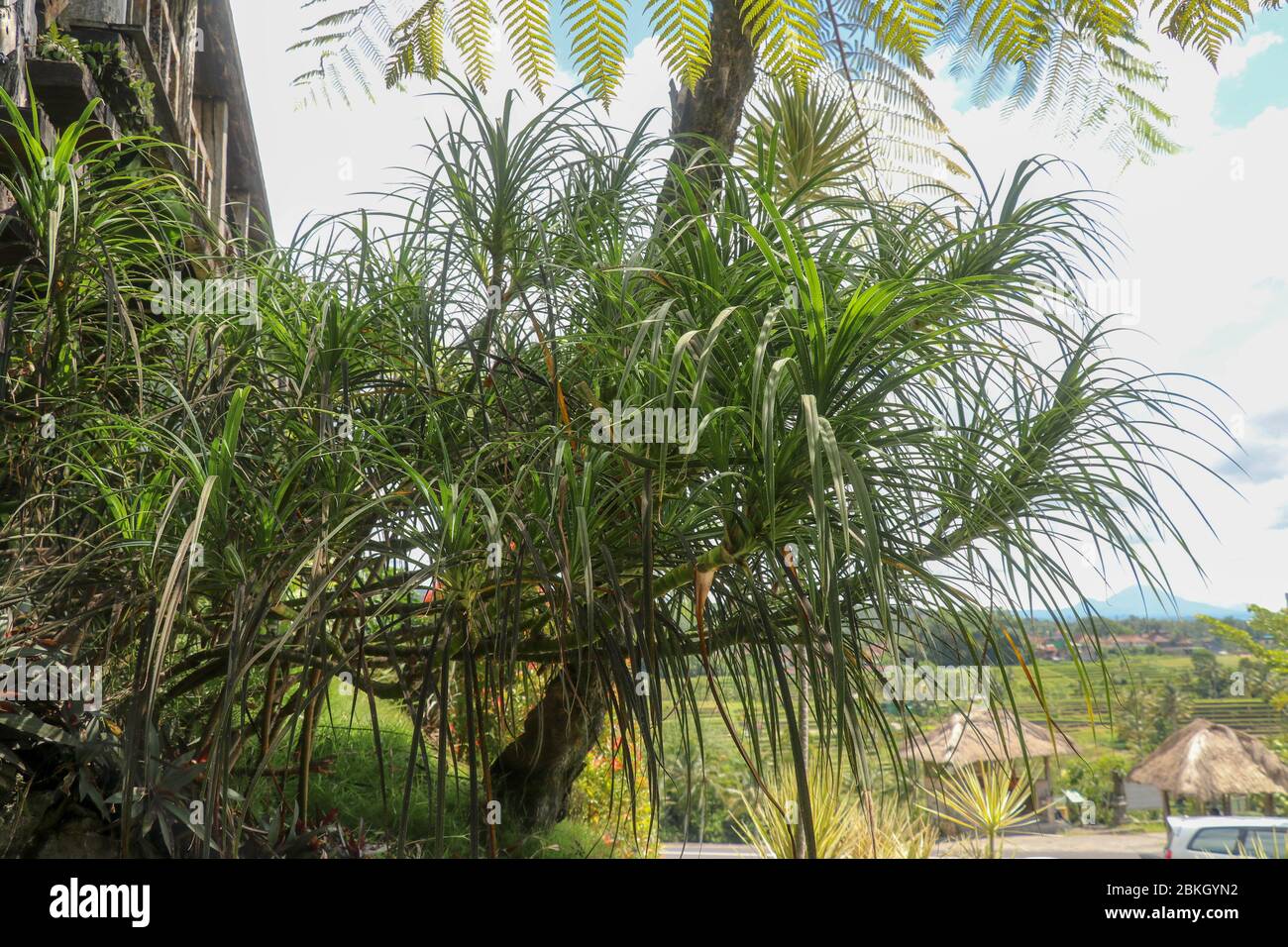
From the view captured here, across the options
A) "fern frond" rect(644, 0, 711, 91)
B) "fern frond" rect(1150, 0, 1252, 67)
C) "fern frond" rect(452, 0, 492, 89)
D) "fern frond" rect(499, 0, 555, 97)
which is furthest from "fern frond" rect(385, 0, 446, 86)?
"fern frond" rect(1150, 0, 1252, 67)

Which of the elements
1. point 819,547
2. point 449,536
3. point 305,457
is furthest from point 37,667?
point 819,547

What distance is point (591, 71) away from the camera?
55.8 inches

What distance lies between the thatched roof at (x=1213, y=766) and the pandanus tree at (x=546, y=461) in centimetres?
1399

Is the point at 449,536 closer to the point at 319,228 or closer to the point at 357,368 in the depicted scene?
the point at 357,368

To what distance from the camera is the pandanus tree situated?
1.17 meters

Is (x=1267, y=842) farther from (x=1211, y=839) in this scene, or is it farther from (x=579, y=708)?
(x=579, y=708)

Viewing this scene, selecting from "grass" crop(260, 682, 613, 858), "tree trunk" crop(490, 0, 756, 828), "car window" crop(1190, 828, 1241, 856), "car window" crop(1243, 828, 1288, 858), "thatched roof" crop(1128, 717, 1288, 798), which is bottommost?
"thatched roof" crop(1128, 717, 1288, 798)

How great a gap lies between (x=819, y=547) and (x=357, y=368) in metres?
1.08

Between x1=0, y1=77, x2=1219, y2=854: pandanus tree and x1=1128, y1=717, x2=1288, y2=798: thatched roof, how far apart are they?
14.0m

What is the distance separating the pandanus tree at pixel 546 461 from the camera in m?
1.17

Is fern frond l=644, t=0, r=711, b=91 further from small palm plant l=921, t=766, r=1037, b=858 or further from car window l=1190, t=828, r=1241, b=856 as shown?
car window l=1190, t=828, r=1241, b=856

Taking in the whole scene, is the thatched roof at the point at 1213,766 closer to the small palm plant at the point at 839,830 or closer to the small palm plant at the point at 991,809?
the small palm plant at the point at 991,809

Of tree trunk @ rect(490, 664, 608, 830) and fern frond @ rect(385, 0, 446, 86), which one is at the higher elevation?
fern frond @ rect(385, 0, 446, 86)

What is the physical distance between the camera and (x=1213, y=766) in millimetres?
13148
